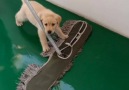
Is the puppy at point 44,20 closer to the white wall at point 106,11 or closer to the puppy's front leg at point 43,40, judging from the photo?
the puppy's front leg at point 43,40

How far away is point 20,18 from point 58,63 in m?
0.44

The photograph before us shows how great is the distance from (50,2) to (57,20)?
1.59 ft

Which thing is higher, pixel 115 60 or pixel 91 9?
pixel 91 9

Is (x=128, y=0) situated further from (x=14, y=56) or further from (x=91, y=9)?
(x=14, y=56)

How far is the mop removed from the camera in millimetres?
1634

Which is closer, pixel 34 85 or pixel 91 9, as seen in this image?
pixel 34 85

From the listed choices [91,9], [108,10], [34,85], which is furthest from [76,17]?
[34,85]

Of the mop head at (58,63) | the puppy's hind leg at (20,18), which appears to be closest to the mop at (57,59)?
the mop head at (58,63)

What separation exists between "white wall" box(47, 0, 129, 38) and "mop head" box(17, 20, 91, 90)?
0.29 feet

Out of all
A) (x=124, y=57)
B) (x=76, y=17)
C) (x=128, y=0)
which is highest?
(x=128, y=0)

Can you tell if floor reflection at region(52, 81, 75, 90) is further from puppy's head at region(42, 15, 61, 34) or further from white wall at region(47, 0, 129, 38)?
white wall at region(47, 0, 129, 38)

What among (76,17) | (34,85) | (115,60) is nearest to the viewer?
(34,85)

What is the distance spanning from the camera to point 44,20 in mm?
1681

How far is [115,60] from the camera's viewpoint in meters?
1.76
